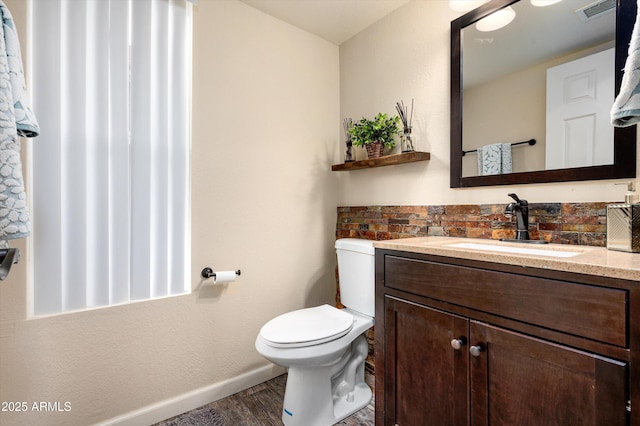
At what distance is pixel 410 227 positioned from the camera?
1.84 m

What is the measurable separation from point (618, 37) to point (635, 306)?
1039mm

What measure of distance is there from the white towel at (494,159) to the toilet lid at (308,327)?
1.02 meters

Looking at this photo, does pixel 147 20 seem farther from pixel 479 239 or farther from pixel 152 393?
pixel 479 239

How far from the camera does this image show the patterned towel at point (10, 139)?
0.79 metres

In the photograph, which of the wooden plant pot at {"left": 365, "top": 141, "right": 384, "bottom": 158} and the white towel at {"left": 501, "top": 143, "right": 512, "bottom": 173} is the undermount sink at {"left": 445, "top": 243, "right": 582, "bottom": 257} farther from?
the wooden plant pot at {"left": 365, "top": 141, "right": 384, "bottom": 158}

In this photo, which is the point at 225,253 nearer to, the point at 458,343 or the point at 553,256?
the point at 458,343

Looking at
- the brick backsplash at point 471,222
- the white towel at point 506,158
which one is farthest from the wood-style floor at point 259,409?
the white towel at point 506,158

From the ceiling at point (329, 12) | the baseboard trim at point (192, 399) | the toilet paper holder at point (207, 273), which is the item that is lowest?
the baseboard trim at point (192, 399)

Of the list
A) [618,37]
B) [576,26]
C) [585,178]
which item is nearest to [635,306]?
[585,178]

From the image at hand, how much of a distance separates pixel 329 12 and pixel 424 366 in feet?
6.68

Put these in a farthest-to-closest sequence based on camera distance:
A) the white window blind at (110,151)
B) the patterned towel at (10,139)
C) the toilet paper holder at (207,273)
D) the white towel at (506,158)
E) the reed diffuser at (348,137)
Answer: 1. the reed diffuser at (348,137)
2. the toilet paper holder at (207,273)
3. the white towel at (506,158)
4. the white window blind at (110,151)
5. the patterned towel at (10,139)

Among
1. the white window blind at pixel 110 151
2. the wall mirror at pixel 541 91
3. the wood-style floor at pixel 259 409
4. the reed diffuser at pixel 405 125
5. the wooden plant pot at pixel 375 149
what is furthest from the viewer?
the wooden plant pot at pixel 375 149

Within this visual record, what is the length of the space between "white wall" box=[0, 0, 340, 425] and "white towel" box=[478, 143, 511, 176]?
42.1 inches

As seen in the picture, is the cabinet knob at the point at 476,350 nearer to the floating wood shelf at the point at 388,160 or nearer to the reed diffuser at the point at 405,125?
the floating wood shelf at the point at 388,160
